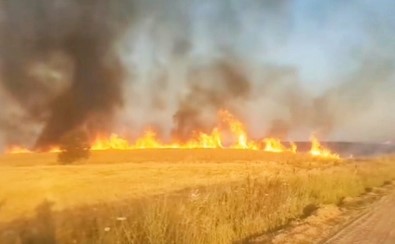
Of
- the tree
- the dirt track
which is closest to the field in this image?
the dirt track

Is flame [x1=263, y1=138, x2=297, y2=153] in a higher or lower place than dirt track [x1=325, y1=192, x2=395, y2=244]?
higher

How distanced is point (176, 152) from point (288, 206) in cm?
7187

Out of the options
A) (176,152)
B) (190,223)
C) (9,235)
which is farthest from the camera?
(176,152)

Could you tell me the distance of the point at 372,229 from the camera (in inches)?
575

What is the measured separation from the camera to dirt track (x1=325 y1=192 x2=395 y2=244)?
504 inches

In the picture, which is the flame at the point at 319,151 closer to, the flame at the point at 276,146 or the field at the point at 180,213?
the flame at the point at 276,146

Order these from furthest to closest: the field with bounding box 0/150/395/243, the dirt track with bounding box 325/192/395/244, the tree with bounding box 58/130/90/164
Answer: the tree with bounding box 58/130/90/164, the dirt track with bounding box 325/192/395/244, the field with bounding box 0/150/395/243

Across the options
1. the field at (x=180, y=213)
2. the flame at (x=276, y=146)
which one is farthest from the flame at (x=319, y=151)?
the field at (x=180, y=213)

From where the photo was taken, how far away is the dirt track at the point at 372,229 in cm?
1279

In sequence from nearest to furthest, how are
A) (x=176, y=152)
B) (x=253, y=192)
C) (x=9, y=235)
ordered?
(x=9, y=235) < (x=253, y=192) < (x=176, y=152)

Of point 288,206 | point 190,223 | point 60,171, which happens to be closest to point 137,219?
point 190,223

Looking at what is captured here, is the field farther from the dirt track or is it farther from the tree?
the tree

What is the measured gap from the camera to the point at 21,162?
66688mm

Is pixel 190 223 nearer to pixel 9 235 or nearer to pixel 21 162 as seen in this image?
pixel 9 235
